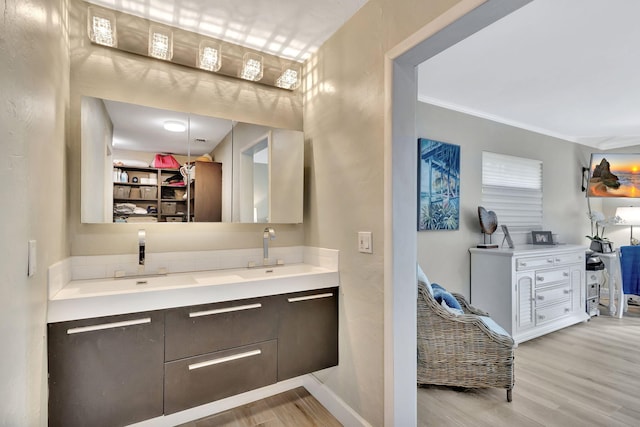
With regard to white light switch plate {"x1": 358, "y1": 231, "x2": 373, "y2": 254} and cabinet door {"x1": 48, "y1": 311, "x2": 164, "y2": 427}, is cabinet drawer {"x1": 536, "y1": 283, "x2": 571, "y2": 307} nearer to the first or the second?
white light switch plate {"x1": 358, "y1": 231, "x2": 373, "y2": 254}

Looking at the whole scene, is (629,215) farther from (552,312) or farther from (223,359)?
(223,359)

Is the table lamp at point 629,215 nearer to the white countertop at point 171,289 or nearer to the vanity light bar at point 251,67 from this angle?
the white countertop at point 171,289

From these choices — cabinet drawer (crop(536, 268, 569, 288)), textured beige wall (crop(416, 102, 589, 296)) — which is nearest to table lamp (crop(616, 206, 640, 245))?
textured beige wall (crop(416, 102, 589, 296))

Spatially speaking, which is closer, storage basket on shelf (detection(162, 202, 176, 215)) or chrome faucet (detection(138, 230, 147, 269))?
chrome faucet (detection(138, 230, 147, 269))

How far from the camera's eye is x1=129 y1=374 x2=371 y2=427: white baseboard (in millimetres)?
1883

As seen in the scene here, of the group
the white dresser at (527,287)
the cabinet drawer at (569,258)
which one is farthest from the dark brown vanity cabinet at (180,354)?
the cabinet drawer at (569,258)

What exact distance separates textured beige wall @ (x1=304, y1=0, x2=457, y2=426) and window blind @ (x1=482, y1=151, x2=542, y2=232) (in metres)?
2.32

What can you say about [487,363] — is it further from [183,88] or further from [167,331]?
[183,88]

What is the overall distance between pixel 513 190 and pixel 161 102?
12.8 ft

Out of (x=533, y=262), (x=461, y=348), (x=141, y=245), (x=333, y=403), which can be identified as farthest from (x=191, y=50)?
(x=533, y=262)

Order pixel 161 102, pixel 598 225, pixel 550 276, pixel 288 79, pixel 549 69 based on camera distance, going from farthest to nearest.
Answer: pixel 598 225
pixel 550 276
pixel 549 69
pixel 288 79
pixel 161 102

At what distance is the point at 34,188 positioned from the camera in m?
1.18

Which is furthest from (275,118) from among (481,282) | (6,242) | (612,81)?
(612,81)

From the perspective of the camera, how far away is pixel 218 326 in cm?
170
